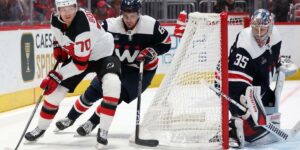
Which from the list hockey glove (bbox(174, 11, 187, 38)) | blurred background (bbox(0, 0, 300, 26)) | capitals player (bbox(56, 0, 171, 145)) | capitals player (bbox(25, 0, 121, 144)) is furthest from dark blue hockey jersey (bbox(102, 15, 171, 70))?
blurred background (bbox(0, 0, 300, 26))

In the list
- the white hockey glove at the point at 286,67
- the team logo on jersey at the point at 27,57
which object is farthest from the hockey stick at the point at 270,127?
the team logo on jersey at the point at 27,57

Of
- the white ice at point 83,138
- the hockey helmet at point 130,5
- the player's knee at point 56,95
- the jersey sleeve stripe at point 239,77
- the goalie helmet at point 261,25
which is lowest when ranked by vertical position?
the white ice at point 83,138

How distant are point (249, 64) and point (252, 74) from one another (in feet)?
0.30

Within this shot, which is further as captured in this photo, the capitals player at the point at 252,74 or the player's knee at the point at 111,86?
the player's knee at the point at 111,86

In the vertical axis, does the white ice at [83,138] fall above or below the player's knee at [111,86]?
below

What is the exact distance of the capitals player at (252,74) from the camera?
447cm

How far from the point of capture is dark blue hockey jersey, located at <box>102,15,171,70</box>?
199 inches

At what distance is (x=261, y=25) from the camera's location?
4.48m

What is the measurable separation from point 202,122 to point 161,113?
0.26 m

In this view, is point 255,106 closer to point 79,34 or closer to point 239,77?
point 239,77

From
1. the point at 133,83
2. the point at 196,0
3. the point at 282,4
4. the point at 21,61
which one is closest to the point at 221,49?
the point at 133,83

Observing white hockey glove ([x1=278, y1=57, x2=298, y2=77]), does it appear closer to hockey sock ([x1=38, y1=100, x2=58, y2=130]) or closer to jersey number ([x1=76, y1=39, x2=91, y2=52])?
jersey number ([x1=76, y1=39, x2=91, y2=52])

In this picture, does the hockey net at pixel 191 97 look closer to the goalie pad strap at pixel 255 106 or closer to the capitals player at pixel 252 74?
the capitals player at pixel 252 74

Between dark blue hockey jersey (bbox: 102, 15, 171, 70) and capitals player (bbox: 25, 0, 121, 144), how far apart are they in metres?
Answer: 0.20
